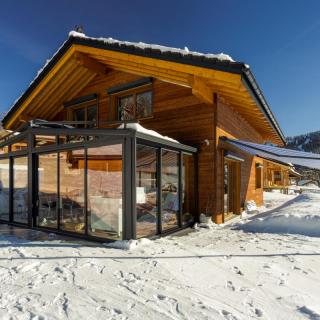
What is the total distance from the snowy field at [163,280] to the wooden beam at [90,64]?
6652 mm

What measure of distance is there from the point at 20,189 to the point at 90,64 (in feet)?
16.8

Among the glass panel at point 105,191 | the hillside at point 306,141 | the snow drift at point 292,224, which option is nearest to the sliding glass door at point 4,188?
the glass panel at point 105,191

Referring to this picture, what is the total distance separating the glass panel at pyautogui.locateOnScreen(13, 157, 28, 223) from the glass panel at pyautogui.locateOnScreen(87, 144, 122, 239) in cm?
299

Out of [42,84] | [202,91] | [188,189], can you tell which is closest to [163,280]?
[188,189]

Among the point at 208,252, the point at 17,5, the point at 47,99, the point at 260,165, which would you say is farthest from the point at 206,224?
the point at 17,5

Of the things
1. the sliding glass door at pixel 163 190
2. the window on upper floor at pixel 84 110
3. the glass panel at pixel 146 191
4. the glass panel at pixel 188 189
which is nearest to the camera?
the glass panel at pixel 146 191

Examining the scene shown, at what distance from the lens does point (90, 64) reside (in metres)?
10.9

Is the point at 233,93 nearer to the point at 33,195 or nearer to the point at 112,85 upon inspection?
the point at 112,85

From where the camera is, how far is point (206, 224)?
869 cm

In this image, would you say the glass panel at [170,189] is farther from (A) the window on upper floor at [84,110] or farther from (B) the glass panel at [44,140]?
(A) the window on upper floor at [84,110]

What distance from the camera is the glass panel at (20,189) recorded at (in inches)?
351

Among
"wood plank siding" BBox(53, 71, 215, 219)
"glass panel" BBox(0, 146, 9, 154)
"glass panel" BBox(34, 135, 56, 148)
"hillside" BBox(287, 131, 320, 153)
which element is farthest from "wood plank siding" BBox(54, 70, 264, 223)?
"hillside" BBox(287, 131, 320, 153)

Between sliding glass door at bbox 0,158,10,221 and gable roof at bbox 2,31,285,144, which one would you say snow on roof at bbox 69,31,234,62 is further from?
sliding glass door at bbox 0,158,10,221

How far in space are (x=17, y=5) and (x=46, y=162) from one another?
715cm
